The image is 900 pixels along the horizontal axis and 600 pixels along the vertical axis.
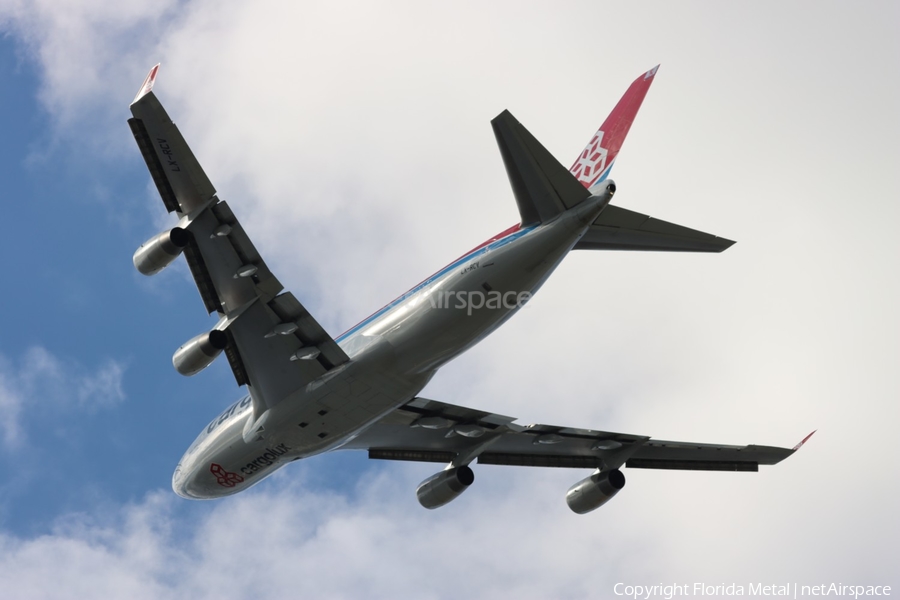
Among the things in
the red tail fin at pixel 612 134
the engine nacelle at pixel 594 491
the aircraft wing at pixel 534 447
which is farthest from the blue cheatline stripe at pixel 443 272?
the engine nacelle at pixel 594 491

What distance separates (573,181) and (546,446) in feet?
42.5

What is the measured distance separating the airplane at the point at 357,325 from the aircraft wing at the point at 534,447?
1.29 ft

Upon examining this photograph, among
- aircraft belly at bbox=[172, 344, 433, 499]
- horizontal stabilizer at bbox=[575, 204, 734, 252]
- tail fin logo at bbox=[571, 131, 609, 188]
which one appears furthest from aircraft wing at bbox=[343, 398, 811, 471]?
horizontal stabilizer at bbox=[575, 204, 734, 252]

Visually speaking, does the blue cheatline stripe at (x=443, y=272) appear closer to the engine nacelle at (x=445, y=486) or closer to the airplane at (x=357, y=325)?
the airplane at (x=357, y=325)

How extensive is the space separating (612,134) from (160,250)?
1164cm

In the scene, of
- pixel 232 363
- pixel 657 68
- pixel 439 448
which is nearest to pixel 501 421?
pixel 439 448

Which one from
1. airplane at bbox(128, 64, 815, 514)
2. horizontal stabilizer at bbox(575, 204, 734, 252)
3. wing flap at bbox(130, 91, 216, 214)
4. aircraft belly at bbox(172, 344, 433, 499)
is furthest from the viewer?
aircraft belly at bbox(172, 344, 433, 499)

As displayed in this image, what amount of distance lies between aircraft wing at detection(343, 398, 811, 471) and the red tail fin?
27.7ft

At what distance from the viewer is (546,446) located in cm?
3469

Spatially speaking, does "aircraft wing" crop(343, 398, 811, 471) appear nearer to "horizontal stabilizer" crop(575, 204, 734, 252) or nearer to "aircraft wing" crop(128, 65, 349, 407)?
"aircraft wing" crop(128, 65, 349, 407)

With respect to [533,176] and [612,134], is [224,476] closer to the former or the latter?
[533,176]

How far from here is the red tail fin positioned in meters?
27.0

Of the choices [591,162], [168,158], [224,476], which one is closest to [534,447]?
[224,476]

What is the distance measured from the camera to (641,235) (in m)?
25.0
